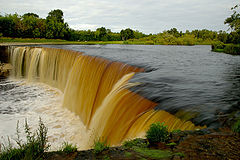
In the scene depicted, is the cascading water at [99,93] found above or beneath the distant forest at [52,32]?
beneath

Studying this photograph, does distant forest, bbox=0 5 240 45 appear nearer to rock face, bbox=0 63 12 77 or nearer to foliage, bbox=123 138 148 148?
rock face, bbox=0 63 12 77

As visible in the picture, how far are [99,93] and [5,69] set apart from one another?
18.1 meters

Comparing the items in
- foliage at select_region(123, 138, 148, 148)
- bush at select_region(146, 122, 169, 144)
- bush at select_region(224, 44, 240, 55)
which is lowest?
foliage at select_region(123, 138, 148, 148)

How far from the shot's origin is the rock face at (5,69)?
70.7ft

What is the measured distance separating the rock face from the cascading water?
1.47 m

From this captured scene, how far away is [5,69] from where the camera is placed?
21.9 metres

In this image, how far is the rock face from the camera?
21559 millimetres

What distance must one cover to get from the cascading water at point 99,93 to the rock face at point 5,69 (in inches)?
57.7

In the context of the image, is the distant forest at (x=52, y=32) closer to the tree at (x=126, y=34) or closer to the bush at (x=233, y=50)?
the bush at (x=233, y=50)

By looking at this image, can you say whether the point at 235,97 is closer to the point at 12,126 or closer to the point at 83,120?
the point at 83,120

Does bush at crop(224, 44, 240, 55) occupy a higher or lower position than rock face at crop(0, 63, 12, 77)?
higher

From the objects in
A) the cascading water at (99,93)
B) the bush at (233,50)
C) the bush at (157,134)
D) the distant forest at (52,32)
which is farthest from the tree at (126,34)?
the bush at (157,134)

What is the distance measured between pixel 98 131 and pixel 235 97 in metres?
4.30

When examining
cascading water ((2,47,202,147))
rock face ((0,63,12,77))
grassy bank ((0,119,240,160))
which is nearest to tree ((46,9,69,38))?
rock face ((0,63,12,77))
